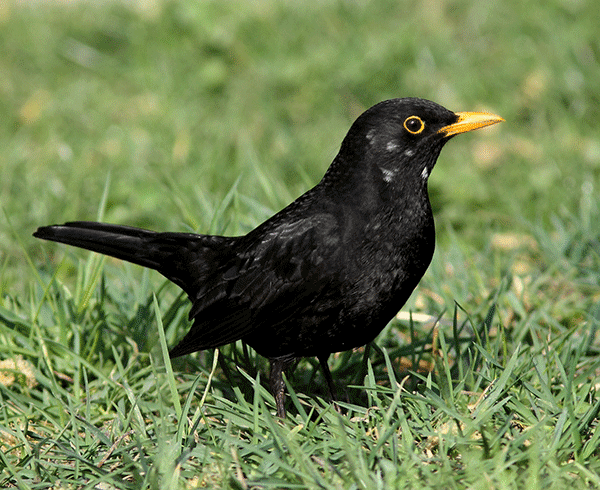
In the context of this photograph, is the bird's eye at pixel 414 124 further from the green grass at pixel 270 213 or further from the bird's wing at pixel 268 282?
the green grass at pixel 270 213

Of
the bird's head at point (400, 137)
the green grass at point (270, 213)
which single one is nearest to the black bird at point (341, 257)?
the bird's head at point (400, 137)

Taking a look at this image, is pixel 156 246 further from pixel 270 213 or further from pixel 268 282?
pixel 270 213

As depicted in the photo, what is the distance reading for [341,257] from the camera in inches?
130

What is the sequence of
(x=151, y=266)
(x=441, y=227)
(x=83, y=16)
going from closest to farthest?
(x=151, y=266) < (x=441, y=227) < (x=83, y=16)

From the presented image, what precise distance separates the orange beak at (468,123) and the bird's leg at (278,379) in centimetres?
127

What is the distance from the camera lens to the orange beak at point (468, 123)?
3.58m

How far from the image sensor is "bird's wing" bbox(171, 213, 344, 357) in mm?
3342

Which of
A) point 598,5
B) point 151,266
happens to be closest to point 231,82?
point 598,5

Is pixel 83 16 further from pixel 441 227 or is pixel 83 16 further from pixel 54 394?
pixel 54 394

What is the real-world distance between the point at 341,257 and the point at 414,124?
0.72 m

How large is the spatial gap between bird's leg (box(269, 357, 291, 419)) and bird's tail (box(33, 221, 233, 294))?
23.4 inches

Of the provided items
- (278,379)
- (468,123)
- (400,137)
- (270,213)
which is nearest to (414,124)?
(400,137)

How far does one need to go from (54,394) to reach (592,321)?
262 cm

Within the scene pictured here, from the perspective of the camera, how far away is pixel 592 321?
3.88 metres
